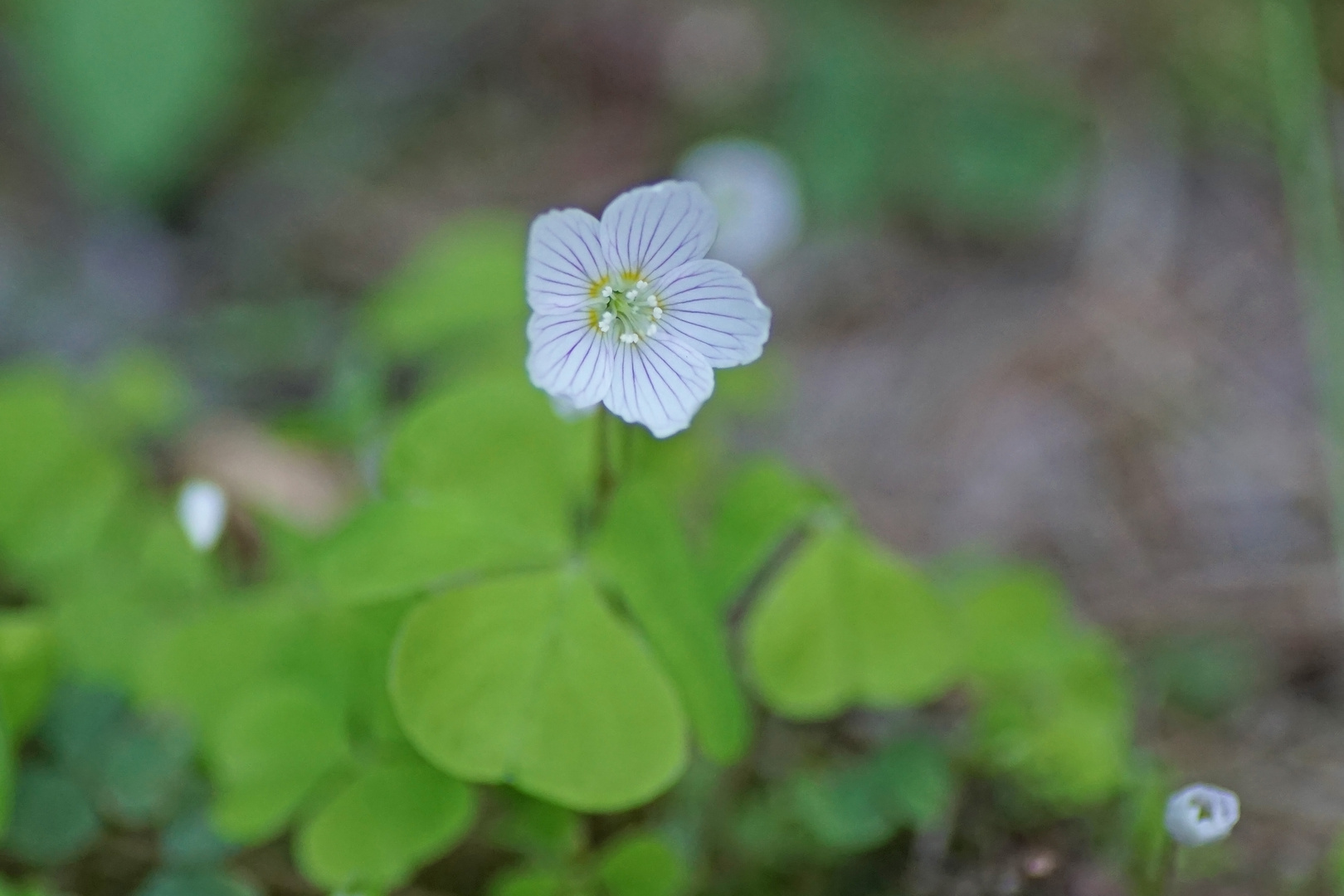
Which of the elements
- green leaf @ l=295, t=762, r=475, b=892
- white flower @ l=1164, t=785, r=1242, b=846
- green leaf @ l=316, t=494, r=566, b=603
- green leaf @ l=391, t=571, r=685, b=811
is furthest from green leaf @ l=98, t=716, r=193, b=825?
white flower @ l=1164, t=785, r=1242, b=846

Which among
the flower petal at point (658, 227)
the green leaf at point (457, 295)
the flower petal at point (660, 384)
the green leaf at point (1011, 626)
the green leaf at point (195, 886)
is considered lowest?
the green leaf at point (195, 886)

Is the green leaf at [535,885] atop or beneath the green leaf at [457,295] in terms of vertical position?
beneath

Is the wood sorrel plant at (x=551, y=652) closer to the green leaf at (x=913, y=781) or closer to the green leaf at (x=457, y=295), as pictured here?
the green leaf at (x=913, y=781)

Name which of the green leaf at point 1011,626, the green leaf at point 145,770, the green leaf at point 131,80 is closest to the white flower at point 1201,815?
the green leaf at point 1011,626

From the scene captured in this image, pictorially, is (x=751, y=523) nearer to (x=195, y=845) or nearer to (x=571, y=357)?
(x=571, y=357)

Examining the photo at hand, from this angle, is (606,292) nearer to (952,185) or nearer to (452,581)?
(452,581)

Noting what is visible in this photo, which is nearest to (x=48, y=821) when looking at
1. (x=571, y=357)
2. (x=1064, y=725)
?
(x=571, y=357)

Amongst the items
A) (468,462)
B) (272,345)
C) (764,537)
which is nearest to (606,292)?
(468,462)

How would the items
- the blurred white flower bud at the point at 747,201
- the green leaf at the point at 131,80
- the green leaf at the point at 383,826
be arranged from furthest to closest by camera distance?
the green leaf at the point at 131,80
the blurred white flower bud at the point at 747,201
the green leaf at the point at 383,826

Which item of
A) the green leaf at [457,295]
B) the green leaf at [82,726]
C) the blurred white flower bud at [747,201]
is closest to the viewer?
the green leaf at [82,726]
